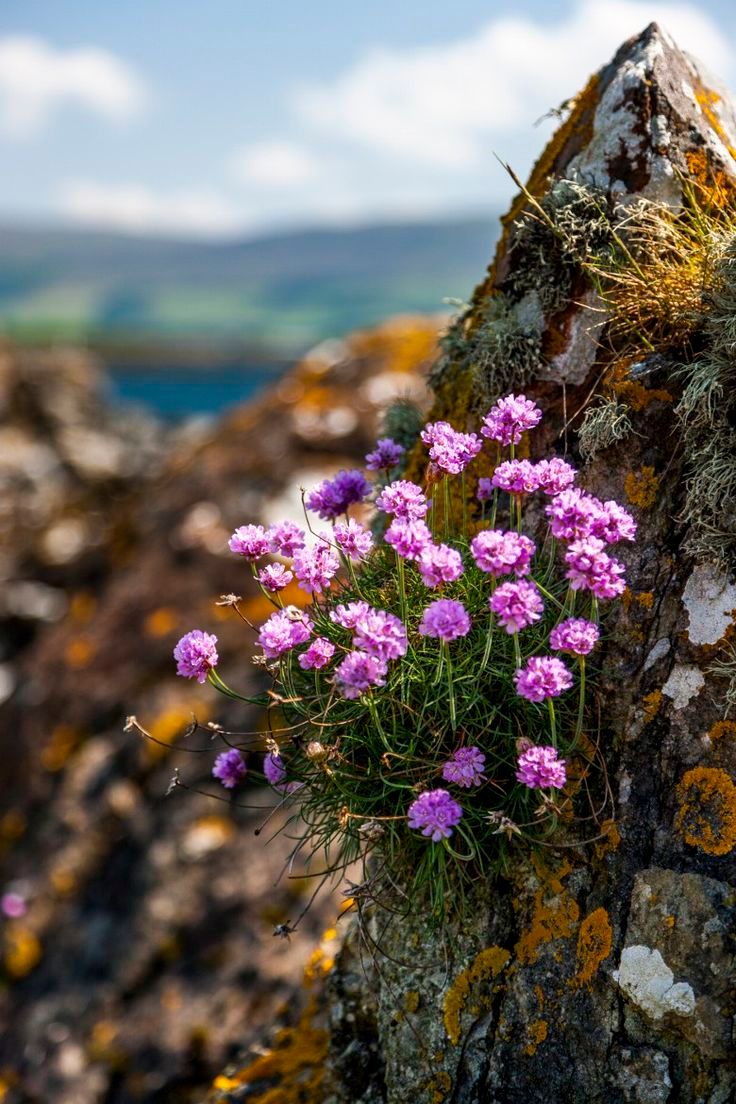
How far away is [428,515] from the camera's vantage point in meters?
4.97

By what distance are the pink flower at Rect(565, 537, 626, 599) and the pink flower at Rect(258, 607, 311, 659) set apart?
1.29 m

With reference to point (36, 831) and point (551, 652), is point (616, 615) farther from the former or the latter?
point (36, 831)

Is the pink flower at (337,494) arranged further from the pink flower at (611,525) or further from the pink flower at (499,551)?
the pink flower at (611,525)

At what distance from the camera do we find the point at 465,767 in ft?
12.5

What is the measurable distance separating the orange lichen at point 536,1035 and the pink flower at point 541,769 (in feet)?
3.92

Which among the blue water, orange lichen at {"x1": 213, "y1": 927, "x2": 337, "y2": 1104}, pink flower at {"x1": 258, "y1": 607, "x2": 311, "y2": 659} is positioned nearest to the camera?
pink flower at {"x1": 258, "y1": 607, "x2": 311, "y2": 659}

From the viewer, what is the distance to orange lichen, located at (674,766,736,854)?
149 inches

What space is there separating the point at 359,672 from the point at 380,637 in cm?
16

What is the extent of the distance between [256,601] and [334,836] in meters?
6.06

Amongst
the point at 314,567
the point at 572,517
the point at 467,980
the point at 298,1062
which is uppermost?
the point at 572,517

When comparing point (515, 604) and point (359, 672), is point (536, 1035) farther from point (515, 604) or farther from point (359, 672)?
point (515, 604)

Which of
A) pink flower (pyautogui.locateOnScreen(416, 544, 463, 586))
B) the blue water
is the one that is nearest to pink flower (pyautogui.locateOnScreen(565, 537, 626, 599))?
pink flower (pyautogui.locateOnScreen(416, 544, 463, 586))

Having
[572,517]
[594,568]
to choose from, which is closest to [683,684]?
[594,568]

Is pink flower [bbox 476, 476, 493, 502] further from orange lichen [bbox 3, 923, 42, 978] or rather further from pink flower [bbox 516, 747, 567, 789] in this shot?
orange lichen [bbox 3, 923, 42, 978]
